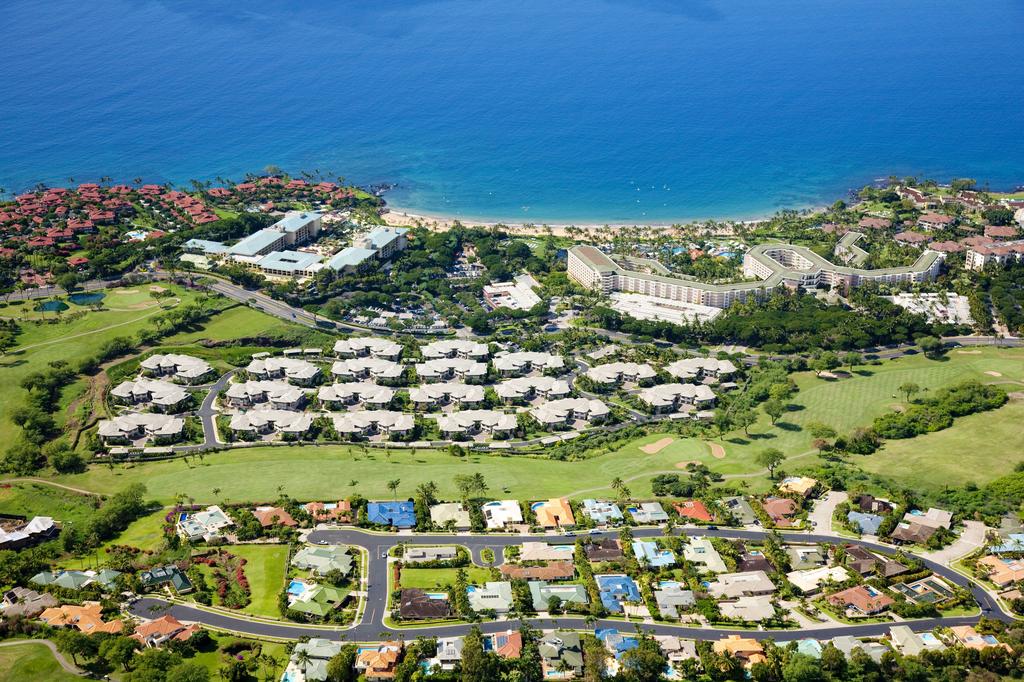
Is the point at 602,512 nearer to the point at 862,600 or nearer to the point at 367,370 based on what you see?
the point at 862,600

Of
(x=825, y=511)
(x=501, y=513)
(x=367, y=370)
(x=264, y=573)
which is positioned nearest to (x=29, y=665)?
(x=264, y=573)

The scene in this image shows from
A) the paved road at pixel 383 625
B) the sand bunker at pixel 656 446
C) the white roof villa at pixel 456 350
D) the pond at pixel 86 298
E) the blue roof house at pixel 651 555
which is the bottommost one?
the paved road at pixel 383 625

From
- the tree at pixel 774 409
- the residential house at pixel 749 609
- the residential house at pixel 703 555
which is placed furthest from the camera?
the tree at pixel 774 409

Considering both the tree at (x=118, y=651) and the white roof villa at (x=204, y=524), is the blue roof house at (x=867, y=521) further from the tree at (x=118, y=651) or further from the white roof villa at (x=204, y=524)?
the tree at (x=118, y=651)

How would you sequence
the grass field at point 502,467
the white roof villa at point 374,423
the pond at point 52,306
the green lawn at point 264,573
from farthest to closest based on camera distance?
the pond at point 52,306
the white roof villa at point 374,423
the grass field at point 502,467
the green lawn at point 264,573

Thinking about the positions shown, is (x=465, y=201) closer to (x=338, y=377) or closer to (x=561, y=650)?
(x=338, y=377)

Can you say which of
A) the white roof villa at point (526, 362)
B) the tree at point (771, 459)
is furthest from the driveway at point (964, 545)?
the white roof villa at point (526, 362)

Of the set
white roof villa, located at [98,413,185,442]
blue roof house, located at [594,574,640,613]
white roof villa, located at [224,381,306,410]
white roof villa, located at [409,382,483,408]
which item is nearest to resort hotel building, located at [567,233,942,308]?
white roof villa, located at [409,382,483,408]
